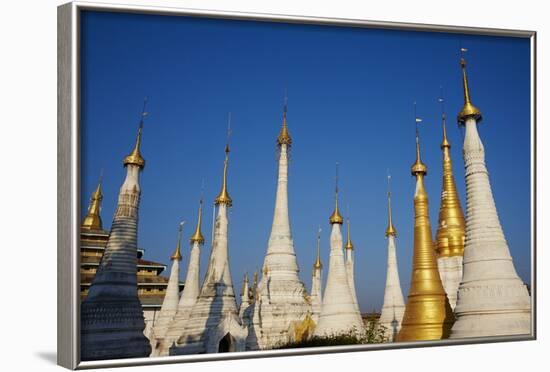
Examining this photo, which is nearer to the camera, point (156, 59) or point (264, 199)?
point (156, 59)

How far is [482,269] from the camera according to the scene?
7312 mm

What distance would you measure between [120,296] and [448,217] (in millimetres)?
2598

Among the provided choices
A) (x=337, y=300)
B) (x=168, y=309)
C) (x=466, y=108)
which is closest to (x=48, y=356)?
(x=168, y=309)

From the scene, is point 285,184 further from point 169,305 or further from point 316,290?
point 169,305

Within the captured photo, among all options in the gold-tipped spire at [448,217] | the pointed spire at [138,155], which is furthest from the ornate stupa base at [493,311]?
the pointed spire at [138,155]

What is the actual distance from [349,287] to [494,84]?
75.4 inches

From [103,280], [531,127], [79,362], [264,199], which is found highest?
[531,127]

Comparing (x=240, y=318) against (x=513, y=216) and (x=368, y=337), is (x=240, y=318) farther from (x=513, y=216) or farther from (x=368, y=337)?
(x=513, y=216)

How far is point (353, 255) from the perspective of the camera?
7.04 meters

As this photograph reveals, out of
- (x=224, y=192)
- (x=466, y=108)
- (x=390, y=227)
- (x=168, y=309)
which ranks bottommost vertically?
(x=168, y=309)

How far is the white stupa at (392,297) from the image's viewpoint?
6996mm

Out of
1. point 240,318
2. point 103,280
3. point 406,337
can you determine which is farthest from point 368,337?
point 103,280

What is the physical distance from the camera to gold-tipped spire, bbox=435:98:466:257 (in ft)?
23.9

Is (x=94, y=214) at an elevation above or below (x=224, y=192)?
below
